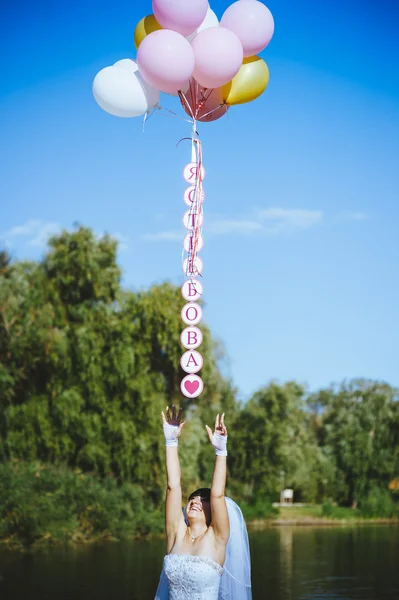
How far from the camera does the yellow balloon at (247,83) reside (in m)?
6.35

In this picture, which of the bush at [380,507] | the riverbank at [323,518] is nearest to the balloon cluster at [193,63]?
the riverbank at [323,518]

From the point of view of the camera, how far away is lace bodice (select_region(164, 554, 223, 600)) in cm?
395

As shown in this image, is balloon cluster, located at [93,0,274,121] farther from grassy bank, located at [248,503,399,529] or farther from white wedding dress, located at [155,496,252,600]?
grassy bank, located at [248,503,399,529]

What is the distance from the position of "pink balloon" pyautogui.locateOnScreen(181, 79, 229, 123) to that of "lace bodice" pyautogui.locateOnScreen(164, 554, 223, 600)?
360 centimetres

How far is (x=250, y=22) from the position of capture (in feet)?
19.9

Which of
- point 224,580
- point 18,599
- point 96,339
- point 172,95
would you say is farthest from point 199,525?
point 96,339

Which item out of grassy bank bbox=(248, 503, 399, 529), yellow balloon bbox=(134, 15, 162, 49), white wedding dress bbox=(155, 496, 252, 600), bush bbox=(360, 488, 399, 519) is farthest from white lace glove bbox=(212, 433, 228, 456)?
bush bbox=(360, 488, 399, 519)

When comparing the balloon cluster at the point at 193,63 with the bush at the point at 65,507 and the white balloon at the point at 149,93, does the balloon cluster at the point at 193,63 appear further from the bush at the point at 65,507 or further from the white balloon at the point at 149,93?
the bush at the point at 65,507

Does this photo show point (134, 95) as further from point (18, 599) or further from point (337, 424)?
point (337, 424)

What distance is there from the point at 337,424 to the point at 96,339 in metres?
17.4

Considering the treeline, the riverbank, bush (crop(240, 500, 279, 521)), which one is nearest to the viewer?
the treeline

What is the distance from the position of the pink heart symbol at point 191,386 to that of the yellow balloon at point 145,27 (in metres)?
2.81

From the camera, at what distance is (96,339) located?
61.7ft

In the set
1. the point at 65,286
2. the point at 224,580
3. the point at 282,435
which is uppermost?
the point at 65,286
